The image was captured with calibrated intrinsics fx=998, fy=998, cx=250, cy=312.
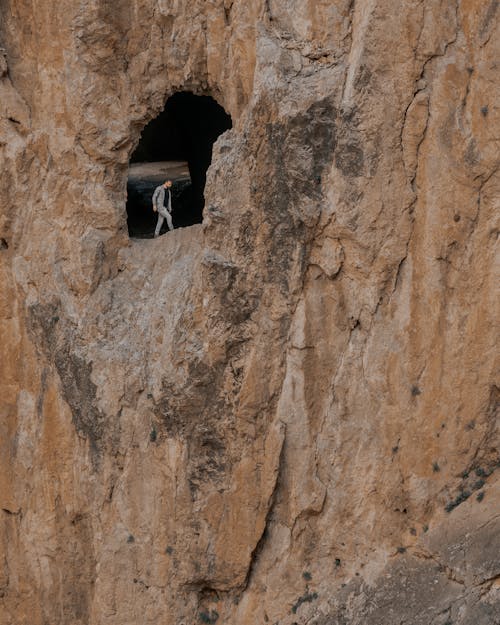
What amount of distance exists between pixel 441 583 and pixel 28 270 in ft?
31.0

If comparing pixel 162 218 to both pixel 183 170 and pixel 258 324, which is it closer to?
pixel 258 324

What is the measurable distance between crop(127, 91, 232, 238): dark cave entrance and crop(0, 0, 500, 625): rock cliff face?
3111 mm

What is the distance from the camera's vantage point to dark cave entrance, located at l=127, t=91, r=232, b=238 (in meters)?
Answer: 21.9

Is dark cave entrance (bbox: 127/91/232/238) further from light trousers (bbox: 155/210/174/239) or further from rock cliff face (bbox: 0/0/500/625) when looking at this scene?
rock cliff face (bbox: 0/0/500/625)

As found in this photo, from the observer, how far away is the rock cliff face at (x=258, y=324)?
15062 mm

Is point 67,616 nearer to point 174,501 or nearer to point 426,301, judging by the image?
point 174,501

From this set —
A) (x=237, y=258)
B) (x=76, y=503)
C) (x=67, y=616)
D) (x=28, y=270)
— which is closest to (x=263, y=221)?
(x=237, y=258)

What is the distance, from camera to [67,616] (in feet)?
64.7

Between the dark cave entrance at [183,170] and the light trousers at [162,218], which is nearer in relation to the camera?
the light trousers at [162,218]

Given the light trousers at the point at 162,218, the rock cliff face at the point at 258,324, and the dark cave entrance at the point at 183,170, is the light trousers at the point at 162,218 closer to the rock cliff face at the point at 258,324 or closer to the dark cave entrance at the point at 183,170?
the rock cliff face at the point at 258,324

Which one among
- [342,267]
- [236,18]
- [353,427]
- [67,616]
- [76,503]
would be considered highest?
[236,18]

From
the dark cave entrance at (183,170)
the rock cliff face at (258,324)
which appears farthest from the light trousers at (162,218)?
the dark cave entrance at (183,170)

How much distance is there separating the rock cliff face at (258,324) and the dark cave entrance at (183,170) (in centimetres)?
311

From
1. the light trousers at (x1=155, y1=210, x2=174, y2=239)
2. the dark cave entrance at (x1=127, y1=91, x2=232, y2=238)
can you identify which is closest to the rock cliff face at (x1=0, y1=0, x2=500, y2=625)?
the light trousers at (x1=155, y1=210, x2=174, y2=239)
